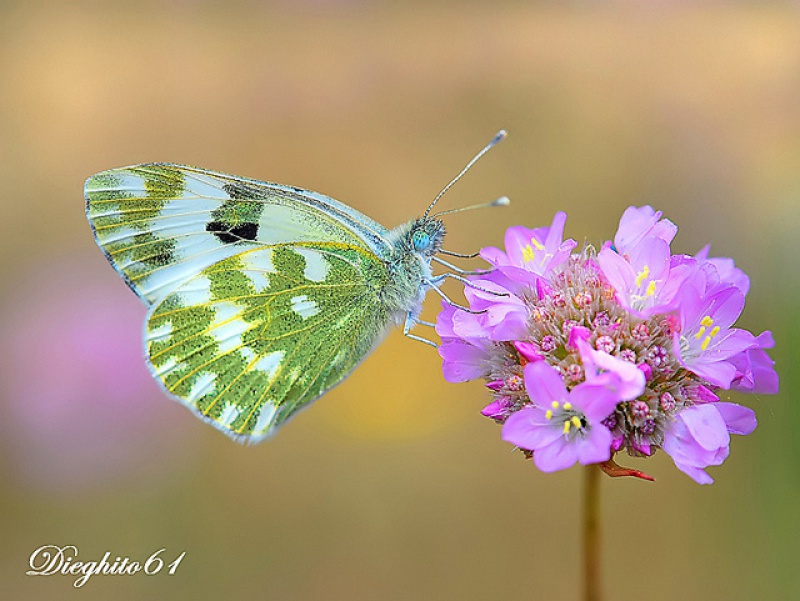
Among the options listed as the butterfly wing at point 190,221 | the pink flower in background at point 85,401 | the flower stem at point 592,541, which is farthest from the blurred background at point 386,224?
the flower stem at point 592,541

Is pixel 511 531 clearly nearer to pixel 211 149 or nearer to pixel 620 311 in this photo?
pixel 620 311

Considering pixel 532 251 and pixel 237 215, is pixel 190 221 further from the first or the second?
pixel 532 251

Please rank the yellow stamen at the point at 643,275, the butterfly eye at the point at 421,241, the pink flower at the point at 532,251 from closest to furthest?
the yellow stamen at the point at 643,275 → the pink flower at the point at 532,251 → the butterfly eye at the point at 421,241

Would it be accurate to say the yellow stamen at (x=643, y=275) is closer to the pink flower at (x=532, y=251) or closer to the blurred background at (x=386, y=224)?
the pink flower at (x=532, y=251)

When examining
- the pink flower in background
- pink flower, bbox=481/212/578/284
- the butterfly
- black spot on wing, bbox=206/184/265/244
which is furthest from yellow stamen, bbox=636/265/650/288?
the pink flower in background

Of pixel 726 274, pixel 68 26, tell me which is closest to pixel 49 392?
pixel 726 274

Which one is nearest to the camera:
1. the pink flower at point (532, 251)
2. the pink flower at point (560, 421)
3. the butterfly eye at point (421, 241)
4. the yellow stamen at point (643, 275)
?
the pink flower at point (560, 421)
